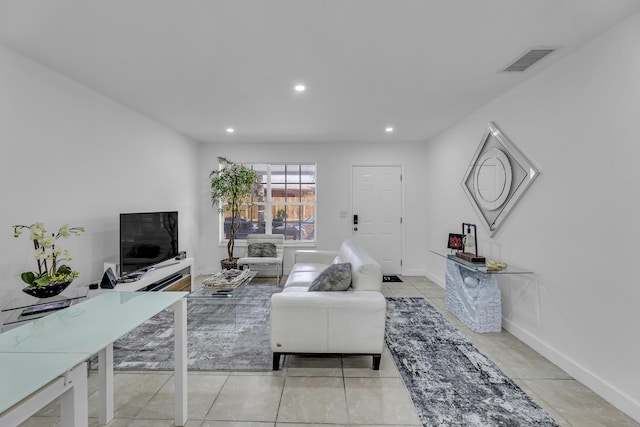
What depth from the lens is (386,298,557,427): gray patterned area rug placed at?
1.76 metres

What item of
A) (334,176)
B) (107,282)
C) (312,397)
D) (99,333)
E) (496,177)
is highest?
(334,176)

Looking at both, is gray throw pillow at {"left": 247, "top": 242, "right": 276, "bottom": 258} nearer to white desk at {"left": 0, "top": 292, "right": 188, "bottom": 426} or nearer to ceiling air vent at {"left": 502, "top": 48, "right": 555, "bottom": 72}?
white desk at {"left": 0, "top": 292, "right": 188, "bottom": 426}

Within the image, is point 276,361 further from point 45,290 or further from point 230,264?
point 230,264

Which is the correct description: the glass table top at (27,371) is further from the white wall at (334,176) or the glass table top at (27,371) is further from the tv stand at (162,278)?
the white wall at (334,176)

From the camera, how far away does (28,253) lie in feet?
7.55

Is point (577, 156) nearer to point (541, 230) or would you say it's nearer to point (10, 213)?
point (541, 230)

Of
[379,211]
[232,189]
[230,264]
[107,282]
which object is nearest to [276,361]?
[107,282]

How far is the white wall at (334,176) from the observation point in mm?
5254

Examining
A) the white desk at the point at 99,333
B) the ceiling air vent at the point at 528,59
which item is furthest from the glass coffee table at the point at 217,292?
the ceiling air vent at the point at 528,59

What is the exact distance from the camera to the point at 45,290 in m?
2.14

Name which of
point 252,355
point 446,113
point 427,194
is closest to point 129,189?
point 252,355

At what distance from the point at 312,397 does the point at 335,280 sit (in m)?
0.85

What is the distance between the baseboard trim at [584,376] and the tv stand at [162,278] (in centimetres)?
382

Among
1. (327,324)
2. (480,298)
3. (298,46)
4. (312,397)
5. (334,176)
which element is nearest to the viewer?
(312,397)
